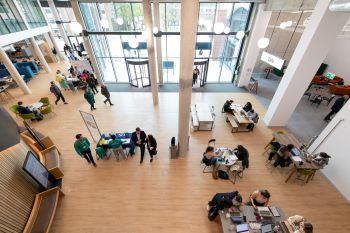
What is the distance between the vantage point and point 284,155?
17.7ft

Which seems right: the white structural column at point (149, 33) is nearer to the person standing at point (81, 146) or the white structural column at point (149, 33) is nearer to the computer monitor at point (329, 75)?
the person standing at point (81, 146)

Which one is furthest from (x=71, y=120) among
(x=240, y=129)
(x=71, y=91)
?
(x=240, y=129)

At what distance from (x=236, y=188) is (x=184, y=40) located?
4806mm

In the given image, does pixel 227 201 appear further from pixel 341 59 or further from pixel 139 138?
pixel 341 59

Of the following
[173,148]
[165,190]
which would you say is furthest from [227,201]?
[173,148]

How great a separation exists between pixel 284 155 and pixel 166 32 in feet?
29.3

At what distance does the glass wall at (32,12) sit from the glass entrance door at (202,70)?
42.4ft

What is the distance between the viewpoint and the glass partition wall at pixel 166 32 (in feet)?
31.1

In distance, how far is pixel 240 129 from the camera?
7.60 m

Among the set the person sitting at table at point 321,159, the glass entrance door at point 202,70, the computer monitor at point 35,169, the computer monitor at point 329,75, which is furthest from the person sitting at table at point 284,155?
the computer monitor at point 329,75

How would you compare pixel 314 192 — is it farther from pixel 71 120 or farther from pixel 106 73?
pixel 106 73

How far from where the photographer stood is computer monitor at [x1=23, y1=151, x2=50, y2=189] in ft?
13.2

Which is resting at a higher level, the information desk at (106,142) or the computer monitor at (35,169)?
the computer monitor at (35,169)

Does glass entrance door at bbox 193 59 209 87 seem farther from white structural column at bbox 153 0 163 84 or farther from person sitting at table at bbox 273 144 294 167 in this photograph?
person sitting at table at bbox 273 144 294 167
